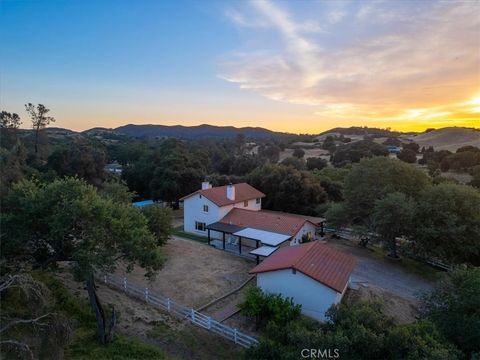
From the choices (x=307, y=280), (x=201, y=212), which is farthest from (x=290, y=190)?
(x=307, y=280)

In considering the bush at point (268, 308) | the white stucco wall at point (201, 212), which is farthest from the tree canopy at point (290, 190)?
the bush at point (268, 308)

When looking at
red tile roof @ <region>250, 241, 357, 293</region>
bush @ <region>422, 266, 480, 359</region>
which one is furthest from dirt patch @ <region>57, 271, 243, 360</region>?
bush @ <region>422, 266, 480, 359</region>

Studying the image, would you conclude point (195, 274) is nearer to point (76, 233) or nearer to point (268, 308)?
point (268, 308)

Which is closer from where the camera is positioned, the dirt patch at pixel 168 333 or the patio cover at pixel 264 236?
the dirt patch at pixel 168 333

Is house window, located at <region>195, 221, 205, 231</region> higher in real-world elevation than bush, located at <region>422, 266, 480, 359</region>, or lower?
lower

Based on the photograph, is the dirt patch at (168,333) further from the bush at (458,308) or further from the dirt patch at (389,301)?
the bush at (458,308)

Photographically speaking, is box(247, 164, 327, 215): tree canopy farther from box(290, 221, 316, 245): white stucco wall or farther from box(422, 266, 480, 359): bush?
box(422, 266, 480, 359): bush

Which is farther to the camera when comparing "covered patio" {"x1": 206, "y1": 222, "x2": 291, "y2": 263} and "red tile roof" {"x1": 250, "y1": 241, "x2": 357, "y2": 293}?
"covered patio" {"x1": 206, "y1": 222, "x2": 291, "y2": 263}

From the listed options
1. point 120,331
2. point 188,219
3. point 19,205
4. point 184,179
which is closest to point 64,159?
point 184,179
